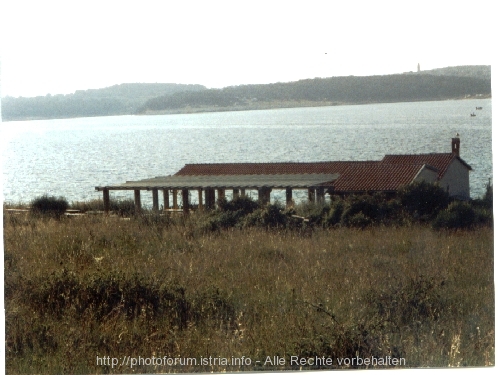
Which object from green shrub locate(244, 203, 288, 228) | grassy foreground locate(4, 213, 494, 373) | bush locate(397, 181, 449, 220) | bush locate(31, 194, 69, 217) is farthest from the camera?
bush locate(31, 194, 69, 217)

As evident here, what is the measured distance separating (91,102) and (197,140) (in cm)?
109

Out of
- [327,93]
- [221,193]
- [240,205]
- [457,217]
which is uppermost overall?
[327,93]

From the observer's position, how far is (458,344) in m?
6.52

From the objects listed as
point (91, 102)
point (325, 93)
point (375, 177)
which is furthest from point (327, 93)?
point (91, 102)

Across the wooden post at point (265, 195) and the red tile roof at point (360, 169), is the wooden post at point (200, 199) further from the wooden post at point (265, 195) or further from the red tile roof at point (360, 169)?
the wooden post at point (265, 195)

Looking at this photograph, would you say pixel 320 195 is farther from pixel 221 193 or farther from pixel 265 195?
pixel 221 193

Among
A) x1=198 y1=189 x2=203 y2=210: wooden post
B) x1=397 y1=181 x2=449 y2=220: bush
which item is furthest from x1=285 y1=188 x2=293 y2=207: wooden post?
x1=397 y1=181 x2=449 y2=220: bush

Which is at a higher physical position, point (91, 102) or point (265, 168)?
point (91, 102)

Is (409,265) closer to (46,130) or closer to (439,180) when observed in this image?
(439,180)

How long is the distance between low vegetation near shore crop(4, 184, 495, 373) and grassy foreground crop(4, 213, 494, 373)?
Result: 1 centimetres

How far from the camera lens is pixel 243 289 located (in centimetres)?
717

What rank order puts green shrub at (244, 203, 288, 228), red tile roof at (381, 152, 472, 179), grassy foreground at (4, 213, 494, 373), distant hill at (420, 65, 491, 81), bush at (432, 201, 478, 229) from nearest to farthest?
grassy foreground at (4, 213, 494, 373) → distant hill at (420, 65, 491, 81) → bush at (432, 201, 478, 229) → red tile roof at (381, 152, 472, 179) → green shrub at (244, 203, 288, 228)

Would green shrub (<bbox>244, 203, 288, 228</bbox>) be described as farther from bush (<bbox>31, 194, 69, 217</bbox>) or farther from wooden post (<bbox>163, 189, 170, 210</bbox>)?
bush (<bbox>31, 194, 69, 217</bbox>)

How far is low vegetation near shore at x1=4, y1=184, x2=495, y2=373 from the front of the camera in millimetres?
6645
